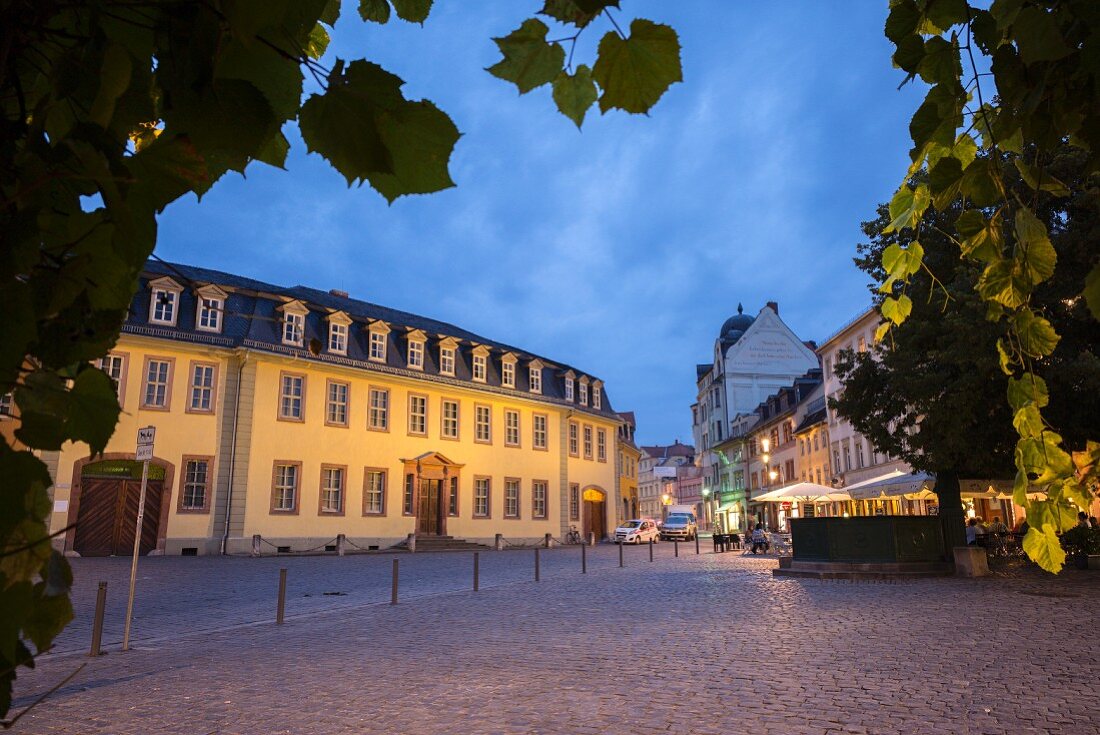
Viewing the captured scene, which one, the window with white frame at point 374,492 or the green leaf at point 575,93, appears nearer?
the green leaf at point 575,93

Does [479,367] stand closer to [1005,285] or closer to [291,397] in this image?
[291,397]

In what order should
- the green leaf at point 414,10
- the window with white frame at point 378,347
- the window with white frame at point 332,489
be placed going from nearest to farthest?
the green leaf at point 414,10
the window with white frame at point 332,489
the window with white frame at point 378,347

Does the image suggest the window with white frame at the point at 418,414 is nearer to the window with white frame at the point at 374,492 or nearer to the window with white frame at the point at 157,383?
the window with white frame at the point at 374,492

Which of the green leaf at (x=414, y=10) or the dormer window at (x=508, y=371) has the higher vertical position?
the dormer window at (x=508, y=371)

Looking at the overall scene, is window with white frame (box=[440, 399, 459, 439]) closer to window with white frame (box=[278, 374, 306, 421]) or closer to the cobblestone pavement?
window with white frame (box=[278, 374, 306, 421])

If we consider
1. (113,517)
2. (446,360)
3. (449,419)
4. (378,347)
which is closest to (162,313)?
(113,517)

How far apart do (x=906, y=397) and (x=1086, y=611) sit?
24.6 feet

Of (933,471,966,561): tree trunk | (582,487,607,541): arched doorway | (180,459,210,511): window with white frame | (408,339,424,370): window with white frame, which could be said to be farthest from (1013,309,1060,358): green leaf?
(582,487,607,541): arched doorway

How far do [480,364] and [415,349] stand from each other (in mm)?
4219

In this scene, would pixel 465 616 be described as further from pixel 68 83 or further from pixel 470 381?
pixel 470 381

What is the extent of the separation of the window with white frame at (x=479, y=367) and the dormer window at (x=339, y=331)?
305 inches

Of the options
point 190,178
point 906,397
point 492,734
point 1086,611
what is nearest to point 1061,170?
point 906,397

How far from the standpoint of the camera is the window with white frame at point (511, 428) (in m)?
41.8

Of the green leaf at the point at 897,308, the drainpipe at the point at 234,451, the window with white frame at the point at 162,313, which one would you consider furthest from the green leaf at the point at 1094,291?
the drainpipe at the point at 234,451
